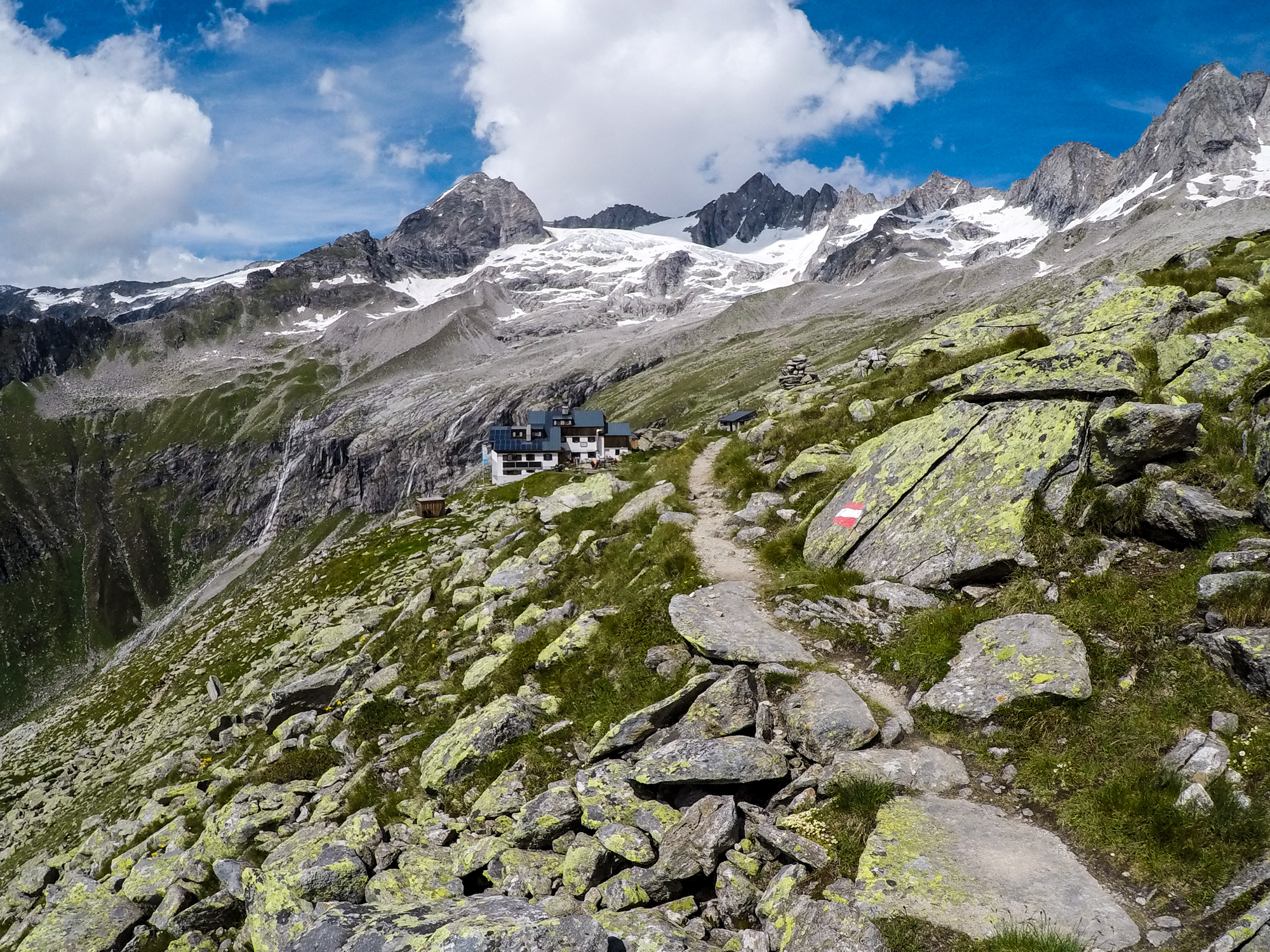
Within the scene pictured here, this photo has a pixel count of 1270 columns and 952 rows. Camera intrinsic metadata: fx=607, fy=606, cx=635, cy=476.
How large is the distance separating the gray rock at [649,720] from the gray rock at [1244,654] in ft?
23.0

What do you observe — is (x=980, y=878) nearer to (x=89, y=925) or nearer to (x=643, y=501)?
(x=89, y=925)

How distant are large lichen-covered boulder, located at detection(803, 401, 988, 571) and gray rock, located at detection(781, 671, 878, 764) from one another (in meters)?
4.67

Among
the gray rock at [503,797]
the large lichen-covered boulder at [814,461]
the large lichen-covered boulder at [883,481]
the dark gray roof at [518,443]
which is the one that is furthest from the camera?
the dark gray roof at [518,443]

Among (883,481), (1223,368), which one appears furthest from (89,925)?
(1223,368)

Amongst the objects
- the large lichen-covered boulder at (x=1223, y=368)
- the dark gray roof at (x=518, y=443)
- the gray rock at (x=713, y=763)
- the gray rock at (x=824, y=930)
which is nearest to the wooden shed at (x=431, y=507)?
the dark gray roof at (x=518, y=443)

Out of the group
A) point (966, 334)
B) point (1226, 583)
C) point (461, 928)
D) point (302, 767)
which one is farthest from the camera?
point (966, 334)

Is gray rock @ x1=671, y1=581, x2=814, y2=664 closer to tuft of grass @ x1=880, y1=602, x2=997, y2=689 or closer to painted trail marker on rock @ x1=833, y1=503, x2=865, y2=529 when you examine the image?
tuft of grass @ x1=880, y1=602, x2=997, y2=689

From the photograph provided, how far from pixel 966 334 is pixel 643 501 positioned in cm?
1874

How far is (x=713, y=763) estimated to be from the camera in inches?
353

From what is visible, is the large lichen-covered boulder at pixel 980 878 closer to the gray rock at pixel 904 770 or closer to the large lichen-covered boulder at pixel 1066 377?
the gray rock at pixel 904 770

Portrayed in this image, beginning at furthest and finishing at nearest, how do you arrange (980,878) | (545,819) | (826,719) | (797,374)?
1. (797,374)
2. (545,819)
3. (826,719)
4. (980,878)

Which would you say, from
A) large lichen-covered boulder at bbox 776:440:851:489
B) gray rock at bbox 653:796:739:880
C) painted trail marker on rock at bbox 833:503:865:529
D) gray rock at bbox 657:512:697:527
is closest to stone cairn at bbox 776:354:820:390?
large lichen-covered boulder at bbox 776:440:851:489

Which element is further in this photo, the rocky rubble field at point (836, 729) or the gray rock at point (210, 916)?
the gray rock at point (210, 916)

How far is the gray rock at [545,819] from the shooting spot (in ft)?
30.7
